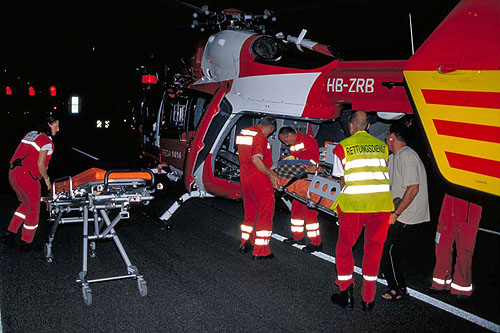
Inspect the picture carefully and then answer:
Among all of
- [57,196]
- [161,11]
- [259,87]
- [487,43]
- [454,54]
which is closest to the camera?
[487,43]

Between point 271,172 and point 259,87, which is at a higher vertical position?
point 259,87

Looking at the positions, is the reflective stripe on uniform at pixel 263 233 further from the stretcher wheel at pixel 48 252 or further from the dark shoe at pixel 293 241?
the stretcher wheel at pixel 48 252

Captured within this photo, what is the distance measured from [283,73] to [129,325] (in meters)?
3.71

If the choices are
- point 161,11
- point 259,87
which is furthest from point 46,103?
point 259,87

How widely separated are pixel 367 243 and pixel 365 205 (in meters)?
Result: 0.38

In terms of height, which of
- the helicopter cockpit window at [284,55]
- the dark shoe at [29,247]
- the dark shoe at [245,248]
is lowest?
the dark shoe at [29,247]

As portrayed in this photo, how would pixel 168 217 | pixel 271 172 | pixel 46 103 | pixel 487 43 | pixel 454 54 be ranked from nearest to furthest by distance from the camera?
pixel 487 43, pixel 454 54, pixel 271 172, pixel 168 217, pixel 46 103

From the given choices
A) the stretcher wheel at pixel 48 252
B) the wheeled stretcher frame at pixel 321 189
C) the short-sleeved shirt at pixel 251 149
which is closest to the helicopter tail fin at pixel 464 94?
the wheeled stretcher frame at pixel 321 189

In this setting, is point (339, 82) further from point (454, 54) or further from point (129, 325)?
point (129, 325)

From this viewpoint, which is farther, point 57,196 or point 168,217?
point 168,217

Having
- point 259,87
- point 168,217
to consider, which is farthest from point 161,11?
point 168,217

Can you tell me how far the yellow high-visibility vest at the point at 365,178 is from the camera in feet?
13.9

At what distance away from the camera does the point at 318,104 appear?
228 inches

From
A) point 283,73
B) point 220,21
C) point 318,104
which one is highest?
point 220,21
